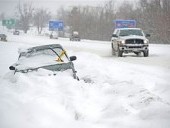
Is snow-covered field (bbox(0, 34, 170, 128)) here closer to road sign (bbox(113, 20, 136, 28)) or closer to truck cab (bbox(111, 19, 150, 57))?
truck cab (bbox(111, 19, 150, 57))

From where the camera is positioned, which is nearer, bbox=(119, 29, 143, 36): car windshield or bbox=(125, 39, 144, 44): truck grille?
bbox=(125, 39, 144, 44): truck grille

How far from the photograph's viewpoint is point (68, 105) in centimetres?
736

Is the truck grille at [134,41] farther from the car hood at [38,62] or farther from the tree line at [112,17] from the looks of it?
the tree line at [112,17]

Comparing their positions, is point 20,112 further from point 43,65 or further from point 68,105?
point 43,65

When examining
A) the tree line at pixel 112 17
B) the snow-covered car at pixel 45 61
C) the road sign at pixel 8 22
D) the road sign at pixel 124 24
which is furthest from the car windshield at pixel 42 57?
the road sign at pixel 8 22

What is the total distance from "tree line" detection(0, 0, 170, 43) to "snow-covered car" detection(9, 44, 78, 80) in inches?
1656

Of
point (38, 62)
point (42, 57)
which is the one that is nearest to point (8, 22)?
point (42, 57)

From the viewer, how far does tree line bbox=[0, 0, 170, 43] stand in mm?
54156

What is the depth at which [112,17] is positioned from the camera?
90.2 metres

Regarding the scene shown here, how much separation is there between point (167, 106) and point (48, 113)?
2.33 meters

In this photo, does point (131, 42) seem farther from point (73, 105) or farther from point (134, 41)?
point (73, 105)

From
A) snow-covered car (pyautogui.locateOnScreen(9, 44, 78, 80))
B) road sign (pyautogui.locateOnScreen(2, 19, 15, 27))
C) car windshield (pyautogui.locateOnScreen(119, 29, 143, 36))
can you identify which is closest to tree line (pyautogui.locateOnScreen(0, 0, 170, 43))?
road sign (pyautogui.locateOnScreen(2, 19, 15, 27))

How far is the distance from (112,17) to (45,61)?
8154 cm

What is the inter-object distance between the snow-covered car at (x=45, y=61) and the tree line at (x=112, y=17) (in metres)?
42.1
